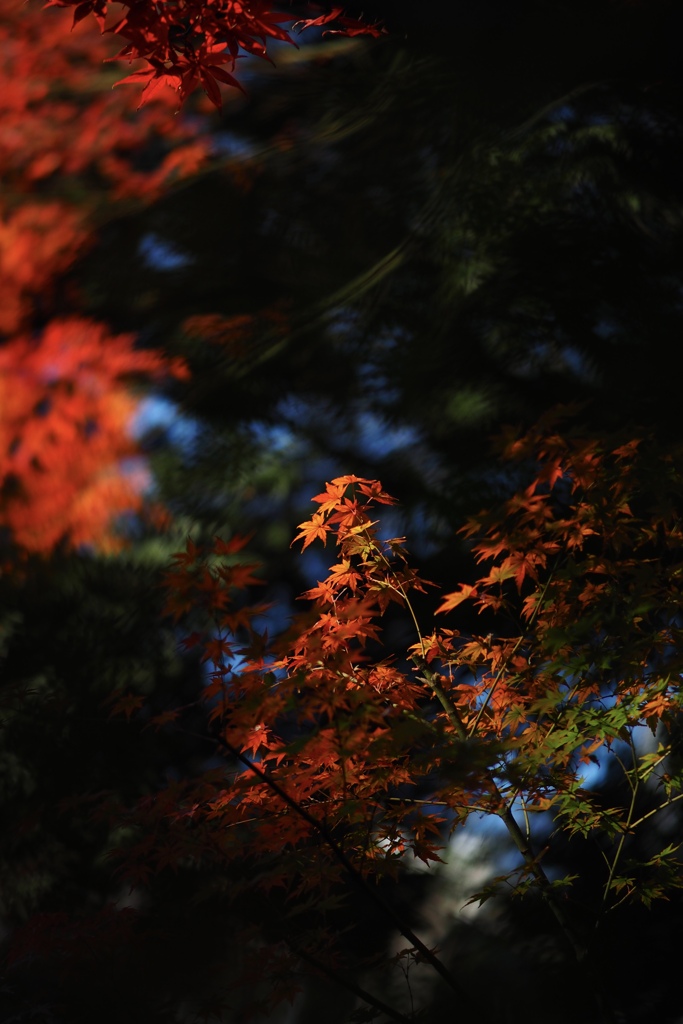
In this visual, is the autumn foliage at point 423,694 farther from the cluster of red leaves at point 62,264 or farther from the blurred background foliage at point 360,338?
the cluster of red leaves at point 62,264

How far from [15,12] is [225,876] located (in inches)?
136

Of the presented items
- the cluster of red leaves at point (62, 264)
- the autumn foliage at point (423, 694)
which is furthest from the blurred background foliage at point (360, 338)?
the autumn foliage at point (423, 694)

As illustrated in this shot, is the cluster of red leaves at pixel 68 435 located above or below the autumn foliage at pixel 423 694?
above

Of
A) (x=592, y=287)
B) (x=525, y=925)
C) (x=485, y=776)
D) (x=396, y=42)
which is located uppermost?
(x=396, y=42)

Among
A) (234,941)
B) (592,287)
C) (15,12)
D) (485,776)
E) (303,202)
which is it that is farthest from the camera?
(15,12)

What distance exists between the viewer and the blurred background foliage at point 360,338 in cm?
237

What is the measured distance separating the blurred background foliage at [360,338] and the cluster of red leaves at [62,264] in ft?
0.27

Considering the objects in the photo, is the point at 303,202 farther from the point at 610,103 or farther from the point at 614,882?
the point at 614,882

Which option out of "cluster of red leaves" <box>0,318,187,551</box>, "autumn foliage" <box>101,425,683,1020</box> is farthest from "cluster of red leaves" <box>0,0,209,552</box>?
"autumn foliage" <box>101,425,683,1020</box>

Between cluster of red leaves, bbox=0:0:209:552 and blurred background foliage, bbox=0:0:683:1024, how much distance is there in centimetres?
8

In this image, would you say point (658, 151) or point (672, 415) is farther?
point (658, 151)

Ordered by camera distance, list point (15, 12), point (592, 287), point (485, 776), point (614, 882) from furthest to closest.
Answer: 1. point (15, 12)
2. point (592, 287)
3. point (614, 882)
4. point (485, 776)

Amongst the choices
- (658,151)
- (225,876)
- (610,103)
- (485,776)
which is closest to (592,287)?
(658,151)

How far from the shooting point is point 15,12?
3215 millimetres
